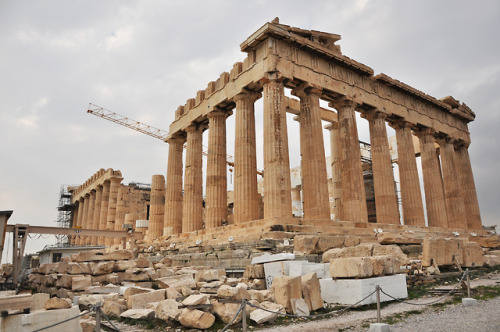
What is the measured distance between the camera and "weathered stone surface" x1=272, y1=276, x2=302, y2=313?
27.0 feet

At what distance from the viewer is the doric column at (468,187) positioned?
31516 millimetres

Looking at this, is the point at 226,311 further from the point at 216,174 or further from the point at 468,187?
the point at 468,187

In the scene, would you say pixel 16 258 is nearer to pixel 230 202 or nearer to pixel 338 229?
pixel 338 229

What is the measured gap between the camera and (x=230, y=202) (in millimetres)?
40406

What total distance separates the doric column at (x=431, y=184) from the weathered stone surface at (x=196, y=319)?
2414 cm

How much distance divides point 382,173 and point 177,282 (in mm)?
16991

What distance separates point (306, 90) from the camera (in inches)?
842

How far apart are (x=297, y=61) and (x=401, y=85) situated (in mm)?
9646

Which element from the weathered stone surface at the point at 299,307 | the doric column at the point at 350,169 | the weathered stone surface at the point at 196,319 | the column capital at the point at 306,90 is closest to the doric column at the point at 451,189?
the doric column at the point at 350,169

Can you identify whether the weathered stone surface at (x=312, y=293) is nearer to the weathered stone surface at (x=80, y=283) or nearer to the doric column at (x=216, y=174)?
the weathered stone surface at (x=80, y=283)

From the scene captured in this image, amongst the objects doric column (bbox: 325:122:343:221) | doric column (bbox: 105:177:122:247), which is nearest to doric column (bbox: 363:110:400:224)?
doric column (bbox: 325:122:343:221)

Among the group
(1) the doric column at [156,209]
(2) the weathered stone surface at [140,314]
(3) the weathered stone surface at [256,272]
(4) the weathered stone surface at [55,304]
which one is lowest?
(2) the weathered stone surface at [140,314]

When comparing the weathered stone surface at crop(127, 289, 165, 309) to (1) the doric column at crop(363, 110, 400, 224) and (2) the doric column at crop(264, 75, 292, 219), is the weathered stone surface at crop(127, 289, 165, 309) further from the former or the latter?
(1) the doric column at crop(363, 110, 400, 224)

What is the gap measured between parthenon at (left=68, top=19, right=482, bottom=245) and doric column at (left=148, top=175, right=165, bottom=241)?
0.08 meters
